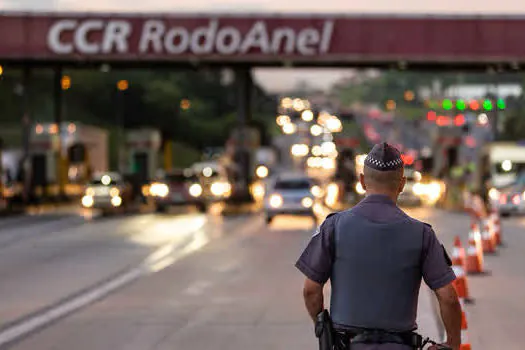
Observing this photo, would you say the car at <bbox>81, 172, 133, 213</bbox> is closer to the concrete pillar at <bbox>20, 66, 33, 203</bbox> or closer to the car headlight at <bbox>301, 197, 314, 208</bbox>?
the concrete pillar at <bbox>20, 66, 33, 203</bbox>

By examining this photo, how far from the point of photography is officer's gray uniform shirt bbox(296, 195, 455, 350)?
5.22 meters

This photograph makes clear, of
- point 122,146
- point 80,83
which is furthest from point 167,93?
point 122,146

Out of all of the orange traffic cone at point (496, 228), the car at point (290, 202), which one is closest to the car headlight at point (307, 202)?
the car at point (290, 202)

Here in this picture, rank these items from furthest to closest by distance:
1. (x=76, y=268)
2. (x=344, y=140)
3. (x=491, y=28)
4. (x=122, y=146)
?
(x=122, y=146) → (x=344, y=140) → (x=491, y=28) → (x=76, y=268)

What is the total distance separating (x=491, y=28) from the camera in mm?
44438

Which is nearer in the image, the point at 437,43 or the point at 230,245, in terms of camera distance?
the point at 230,245

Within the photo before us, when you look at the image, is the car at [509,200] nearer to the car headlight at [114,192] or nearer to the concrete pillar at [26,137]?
the car headlight at [114,192]

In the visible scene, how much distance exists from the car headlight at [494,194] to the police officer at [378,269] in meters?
39.9

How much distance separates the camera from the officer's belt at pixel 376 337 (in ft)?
17.1

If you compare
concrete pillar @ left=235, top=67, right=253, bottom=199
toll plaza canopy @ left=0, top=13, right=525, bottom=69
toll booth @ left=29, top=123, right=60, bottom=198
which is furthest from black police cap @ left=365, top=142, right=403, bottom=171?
toll booth @ left=29, top=123, right=60, bottom=198

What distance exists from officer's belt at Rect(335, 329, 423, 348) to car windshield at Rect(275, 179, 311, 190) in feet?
112

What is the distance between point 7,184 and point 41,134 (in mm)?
18027

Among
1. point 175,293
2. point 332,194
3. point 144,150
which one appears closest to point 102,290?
point 175,293

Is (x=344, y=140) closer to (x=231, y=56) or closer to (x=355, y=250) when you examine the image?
(x=231, y=56)
